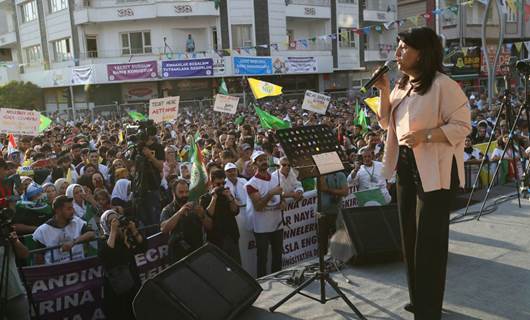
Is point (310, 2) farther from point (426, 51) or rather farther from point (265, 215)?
point (426, 51)

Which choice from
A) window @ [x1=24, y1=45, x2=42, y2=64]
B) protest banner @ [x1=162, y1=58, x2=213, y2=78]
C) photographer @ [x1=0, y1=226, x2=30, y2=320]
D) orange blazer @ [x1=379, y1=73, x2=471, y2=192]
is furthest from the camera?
window @ [x1=24, y1=45, x2=42, y2=64]

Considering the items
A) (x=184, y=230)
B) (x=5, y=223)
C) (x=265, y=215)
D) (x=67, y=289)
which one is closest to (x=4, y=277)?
(x=5, y=223)

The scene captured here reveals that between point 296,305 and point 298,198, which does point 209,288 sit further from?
point 298,198

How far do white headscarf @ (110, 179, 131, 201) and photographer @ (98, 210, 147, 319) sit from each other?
267 centimetres

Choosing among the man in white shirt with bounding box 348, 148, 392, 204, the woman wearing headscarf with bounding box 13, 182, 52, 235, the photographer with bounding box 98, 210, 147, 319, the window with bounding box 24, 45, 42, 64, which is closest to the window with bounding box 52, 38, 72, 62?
the window with bounding box 24, 45, 42, 64

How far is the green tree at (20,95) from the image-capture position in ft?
108

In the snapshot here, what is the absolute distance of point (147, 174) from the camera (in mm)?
7168

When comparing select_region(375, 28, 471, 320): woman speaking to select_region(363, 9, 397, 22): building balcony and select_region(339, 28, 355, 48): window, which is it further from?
select_region(363, 9, 397, 22): building balcony

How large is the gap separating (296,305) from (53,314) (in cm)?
276

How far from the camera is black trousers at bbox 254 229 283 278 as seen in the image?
653 cm

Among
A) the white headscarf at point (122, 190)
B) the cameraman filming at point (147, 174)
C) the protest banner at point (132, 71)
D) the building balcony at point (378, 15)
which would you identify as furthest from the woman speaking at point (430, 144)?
the building balcony at point (378, 15)

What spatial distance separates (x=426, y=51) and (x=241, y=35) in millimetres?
30442

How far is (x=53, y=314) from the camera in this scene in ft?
16.8

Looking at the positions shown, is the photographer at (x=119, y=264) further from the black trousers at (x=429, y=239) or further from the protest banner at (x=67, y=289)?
the black trousers at (x=429, y=239)
